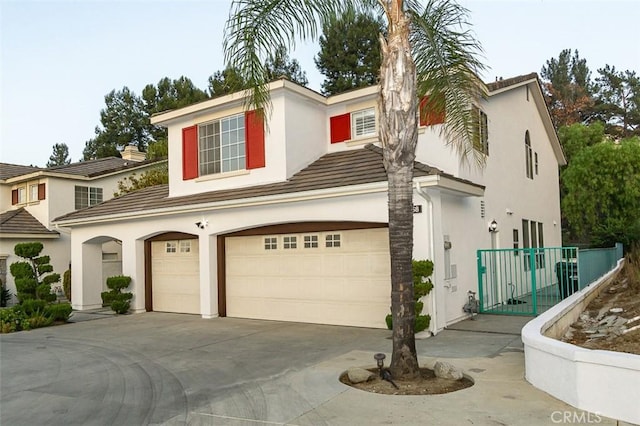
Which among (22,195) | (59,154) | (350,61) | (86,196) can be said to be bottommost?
(86,196)

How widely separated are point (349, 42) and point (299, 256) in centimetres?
2408

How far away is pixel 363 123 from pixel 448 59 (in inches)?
216

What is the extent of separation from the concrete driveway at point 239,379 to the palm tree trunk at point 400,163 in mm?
887

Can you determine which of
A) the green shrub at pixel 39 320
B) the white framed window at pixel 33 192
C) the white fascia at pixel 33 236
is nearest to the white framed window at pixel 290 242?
the green shrub at pixel 39 320

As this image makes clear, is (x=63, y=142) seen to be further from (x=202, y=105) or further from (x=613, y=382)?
(x=613, y=382)

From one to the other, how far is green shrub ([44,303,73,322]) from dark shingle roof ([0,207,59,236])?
7859 mm

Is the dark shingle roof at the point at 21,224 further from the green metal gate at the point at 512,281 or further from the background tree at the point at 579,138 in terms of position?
the background tree at the point at 579,138

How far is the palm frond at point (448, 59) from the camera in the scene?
7.67m

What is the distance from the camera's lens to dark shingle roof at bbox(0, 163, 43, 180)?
23139 millimetres

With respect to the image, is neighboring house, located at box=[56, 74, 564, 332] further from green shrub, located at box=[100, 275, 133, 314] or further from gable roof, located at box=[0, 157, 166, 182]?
gable roof, located at box=[0, 157, 166, 182]

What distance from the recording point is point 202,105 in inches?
545

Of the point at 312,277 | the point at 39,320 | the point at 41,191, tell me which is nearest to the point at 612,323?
the point at 312,277

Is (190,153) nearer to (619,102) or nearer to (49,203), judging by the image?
(49,203)

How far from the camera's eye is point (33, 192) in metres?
21.4
